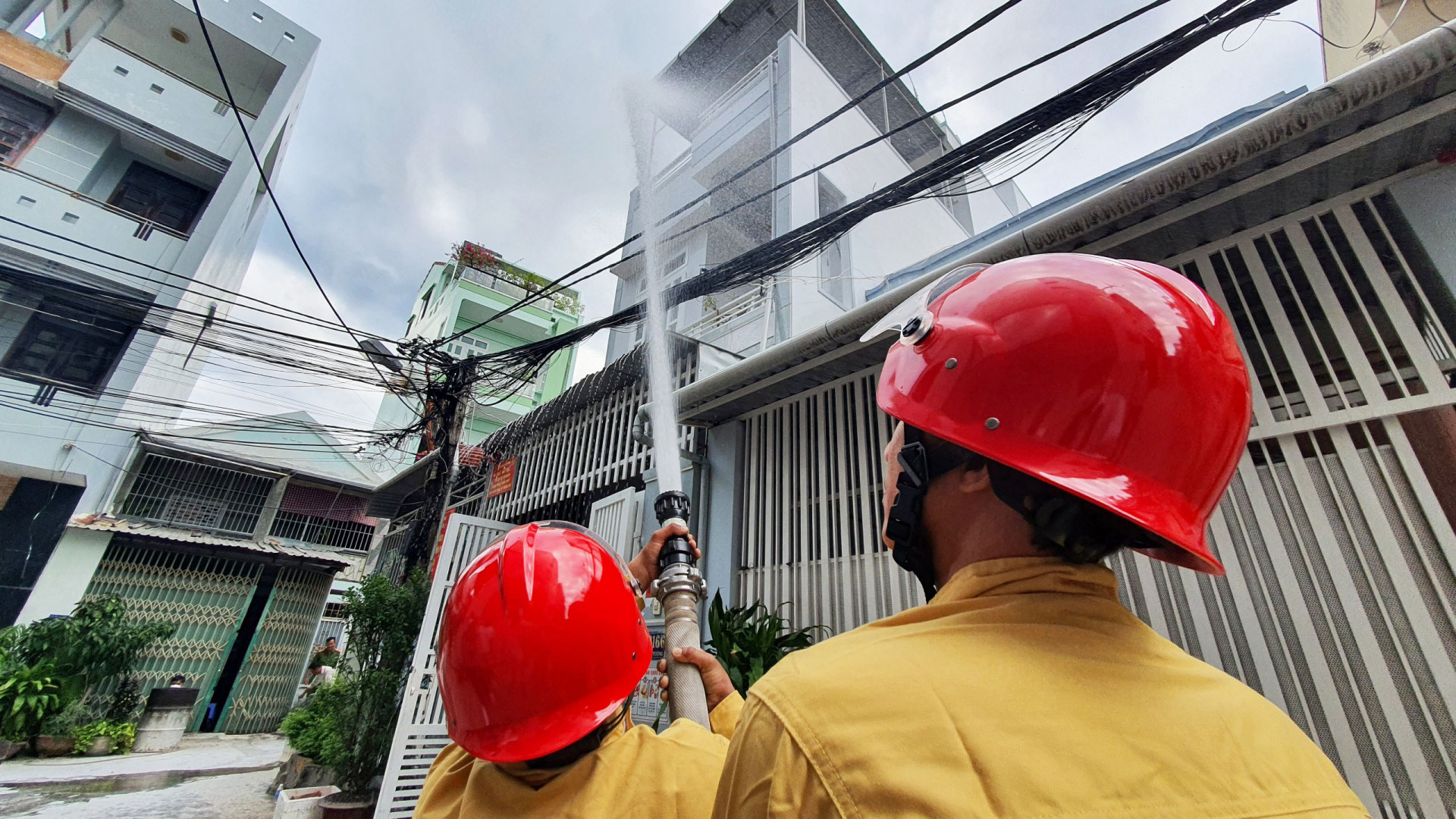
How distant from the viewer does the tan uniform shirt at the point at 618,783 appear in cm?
148

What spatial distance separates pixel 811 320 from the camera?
7625 mm

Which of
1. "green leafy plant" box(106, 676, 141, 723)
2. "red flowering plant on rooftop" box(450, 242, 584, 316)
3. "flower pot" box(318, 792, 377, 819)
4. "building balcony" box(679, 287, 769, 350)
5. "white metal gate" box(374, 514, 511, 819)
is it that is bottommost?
"flower pot" box(318, 792, 377, 819)

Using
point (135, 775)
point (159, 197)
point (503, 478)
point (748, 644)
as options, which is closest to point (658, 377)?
point (748, 644)

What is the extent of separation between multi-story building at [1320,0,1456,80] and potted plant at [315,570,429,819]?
1066 centimetres

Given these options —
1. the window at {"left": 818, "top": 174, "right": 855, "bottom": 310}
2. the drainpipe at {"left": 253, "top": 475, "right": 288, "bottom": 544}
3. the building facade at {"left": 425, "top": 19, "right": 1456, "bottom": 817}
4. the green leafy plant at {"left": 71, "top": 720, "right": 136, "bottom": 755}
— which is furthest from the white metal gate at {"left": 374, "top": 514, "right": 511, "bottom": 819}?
the drainpipe at {"left": 253, "top": 475, "right": 288, "bottom": 544}

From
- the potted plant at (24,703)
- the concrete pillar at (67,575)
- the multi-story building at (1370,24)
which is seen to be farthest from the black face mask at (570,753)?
the concrete pillar at (67,575)

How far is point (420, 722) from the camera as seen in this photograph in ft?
19.0

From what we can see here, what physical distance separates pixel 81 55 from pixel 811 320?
1855cm

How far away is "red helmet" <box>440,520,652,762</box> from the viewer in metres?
1.64

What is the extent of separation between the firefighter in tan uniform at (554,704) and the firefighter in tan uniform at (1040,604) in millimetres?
955

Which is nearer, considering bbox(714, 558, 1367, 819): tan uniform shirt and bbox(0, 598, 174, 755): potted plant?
bbox(714, 558, 1367, 819): tan uniform shirt

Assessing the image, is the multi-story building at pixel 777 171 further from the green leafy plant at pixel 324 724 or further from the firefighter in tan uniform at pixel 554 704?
the green leafy plant at pixel 324 724

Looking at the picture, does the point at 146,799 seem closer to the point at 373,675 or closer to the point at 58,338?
the point at 373,675

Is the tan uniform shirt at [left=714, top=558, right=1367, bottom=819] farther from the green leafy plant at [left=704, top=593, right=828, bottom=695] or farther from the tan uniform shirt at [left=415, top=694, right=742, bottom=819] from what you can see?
the green leafy plant at [left=704, top=593, right=828, bottom=695]
